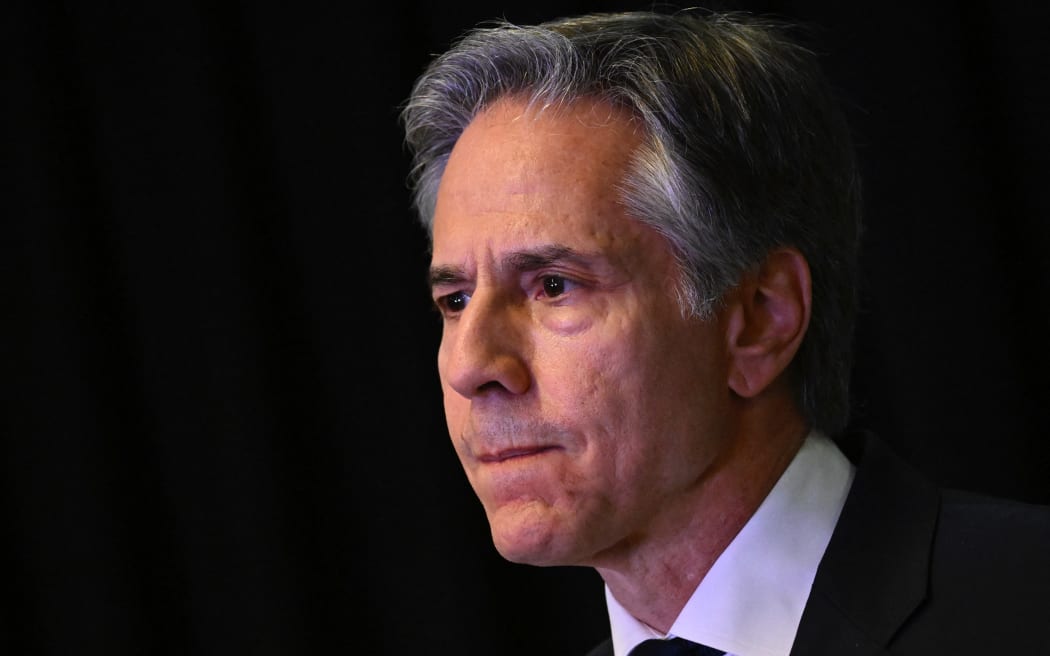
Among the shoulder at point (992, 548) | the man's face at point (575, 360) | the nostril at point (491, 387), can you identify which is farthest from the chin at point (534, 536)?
the shoulder at point (992, 548)

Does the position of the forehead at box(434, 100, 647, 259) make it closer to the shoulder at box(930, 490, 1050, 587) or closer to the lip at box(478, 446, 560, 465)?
the lip at box(478, 446, 560, 465)

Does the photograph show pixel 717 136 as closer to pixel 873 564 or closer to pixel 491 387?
pixel 491 387

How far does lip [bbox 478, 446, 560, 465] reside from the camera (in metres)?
1.53

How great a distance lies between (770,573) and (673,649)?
0.15m

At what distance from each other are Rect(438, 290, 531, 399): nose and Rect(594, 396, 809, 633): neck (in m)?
0.25

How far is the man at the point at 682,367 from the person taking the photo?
4.97ft

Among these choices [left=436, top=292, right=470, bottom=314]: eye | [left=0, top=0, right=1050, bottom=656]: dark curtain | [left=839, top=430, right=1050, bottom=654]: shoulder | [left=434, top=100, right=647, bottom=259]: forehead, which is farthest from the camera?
[left=0, top=0, right=1050, bottom=656]: dark curtain

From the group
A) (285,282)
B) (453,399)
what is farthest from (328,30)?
(453,399)

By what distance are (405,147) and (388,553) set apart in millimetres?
724

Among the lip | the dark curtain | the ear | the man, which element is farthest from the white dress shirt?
the dark curtain

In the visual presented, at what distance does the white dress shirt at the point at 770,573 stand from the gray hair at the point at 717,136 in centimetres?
12

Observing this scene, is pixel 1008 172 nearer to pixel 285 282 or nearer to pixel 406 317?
pixel 406 317

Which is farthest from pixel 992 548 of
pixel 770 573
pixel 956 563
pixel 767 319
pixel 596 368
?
pixel 596 368

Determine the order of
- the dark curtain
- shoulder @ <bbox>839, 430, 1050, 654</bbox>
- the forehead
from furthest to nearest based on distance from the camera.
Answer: the dark curtain < the forehead < shoulder @ <bbox>839, 430, 1050, 654</bbox>
